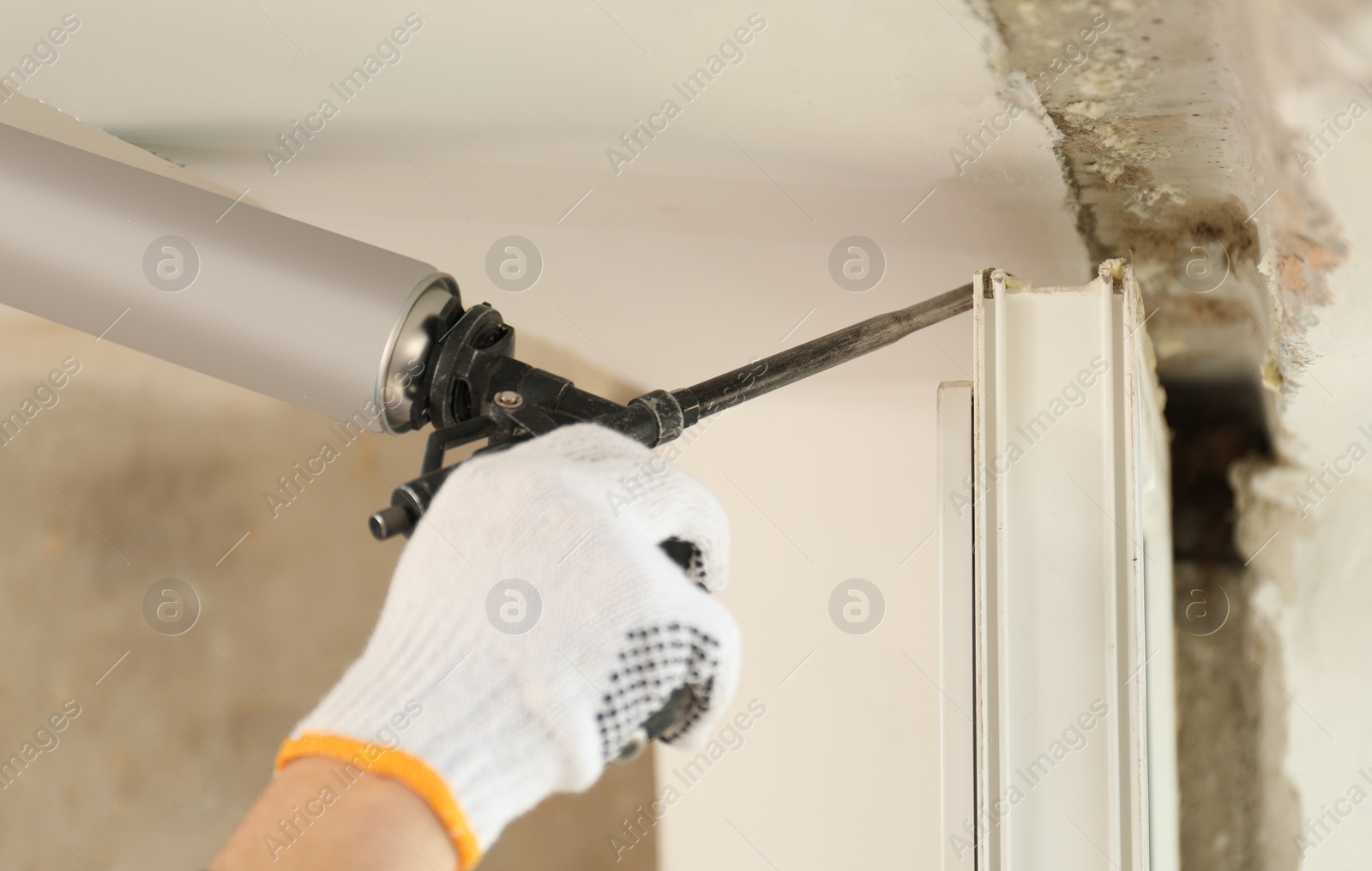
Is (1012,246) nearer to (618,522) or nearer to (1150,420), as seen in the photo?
(1150,420)

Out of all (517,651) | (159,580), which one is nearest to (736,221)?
(517,651)

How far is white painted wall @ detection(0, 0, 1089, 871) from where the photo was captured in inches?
36.7

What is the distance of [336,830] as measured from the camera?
1.44 feet

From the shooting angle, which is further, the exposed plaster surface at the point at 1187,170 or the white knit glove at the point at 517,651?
the exposed plaster surface at the point at 1187,170

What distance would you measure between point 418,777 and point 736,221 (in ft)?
3.20

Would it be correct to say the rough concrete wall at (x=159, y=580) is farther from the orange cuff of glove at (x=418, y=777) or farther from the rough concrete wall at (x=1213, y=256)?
the orange cuff of glove at (x=418, y=777)

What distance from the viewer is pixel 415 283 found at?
0.70 metres

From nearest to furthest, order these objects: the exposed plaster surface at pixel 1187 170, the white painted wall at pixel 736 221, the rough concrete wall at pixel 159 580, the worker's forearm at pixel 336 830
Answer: the worker's forearm at pixel 336 830 < the exposed plaster surface at pixel 1187 170 < the white painted wall at pixel 736 221 < the rough concrete wall at pixel 159 580

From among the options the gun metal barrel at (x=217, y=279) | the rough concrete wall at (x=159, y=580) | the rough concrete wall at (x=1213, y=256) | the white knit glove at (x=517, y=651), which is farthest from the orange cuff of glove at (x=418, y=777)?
the rough concrete wall at (x=159, y=580)

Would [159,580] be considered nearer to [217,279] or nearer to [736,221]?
[217,279]

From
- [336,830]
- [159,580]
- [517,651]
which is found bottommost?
[336,830]

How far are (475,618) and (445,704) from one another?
1.9 inches

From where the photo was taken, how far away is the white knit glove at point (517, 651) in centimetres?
47

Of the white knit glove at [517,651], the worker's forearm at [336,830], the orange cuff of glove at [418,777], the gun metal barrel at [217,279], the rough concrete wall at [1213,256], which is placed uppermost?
the rough concrete wall at [1213,256]
